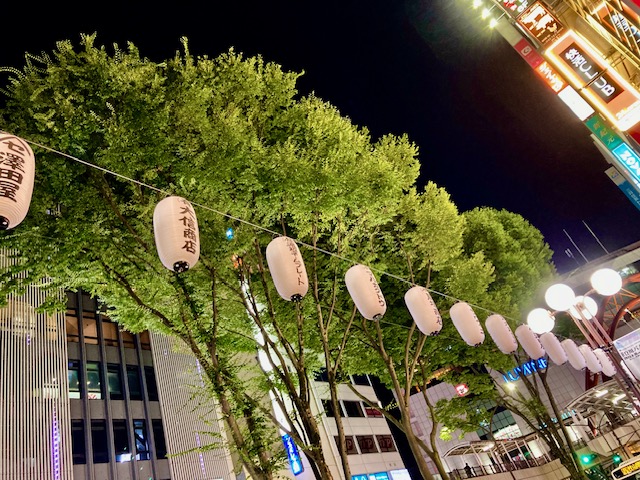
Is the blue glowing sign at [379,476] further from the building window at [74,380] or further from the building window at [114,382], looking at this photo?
the building window at [74,380]

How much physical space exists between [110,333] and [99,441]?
7372 mm

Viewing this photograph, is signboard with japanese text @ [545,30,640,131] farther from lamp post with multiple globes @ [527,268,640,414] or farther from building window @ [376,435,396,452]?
building window @ [376,435,396,452]

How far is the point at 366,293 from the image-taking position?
29.6ft

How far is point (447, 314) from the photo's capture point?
15.2 meters

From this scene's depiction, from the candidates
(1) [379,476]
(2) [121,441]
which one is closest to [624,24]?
(1) [379,476]

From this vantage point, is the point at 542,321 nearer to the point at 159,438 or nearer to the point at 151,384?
the point at 159,438

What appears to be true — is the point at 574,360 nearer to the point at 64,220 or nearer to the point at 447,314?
the point at 447,314

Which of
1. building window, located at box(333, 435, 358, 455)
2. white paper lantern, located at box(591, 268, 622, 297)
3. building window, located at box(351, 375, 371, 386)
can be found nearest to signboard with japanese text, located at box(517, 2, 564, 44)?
white paper lantern, located at box(591, 268, 622, 297)

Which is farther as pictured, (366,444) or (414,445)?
(366,444)

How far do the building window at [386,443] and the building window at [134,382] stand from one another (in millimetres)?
17616

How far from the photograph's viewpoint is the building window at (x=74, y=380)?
77.8ft

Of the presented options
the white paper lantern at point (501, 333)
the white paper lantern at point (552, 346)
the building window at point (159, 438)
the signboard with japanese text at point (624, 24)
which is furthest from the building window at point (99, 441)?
the signboard with japanese text at point (624, 24)

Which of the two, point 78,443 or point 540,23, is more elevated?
point 540,23

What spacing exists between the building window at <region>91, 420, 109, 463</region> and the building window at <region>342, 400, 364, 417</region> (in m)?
15.6
